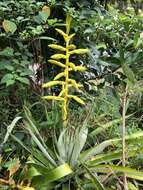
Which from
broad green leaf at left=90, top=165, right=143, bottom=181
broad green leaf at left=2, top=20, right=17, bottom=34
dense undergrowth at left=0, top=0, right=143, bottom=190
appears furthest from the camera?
broad green leaf at left=2, top=20, right=17, bottom=34

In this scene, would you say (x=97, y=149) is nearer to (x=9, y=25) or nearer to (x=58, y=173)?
(x=58, y=173)

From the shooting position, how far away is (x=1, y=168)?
81.7 inches

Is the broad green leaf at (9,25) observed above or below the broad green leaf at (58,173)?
above

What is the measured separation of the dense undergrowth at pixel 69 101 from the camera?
1.93 meters

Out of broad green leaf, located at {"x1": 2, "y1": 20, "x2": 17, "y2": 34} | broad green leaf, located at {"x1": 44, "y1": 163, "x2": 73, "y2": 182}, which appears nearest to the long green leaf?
broad green leaf, located at {"x1": 44, "y1": 163, "x2": 73, "y2": 182}

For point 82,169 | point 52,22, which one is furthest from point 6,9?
point 82,169

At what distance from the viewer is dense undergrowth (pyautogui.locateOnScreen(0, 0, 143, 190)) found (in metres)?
1.93

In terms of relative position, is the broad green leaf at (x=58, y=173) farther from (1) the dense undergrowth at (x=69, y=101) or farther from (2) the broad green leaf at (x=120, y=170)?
(2) the broad green leaf at (x=120, y=170)

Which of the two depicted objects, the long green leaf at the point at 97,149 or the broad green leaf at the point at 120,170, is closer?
the broad green leaf at the point at 120,170

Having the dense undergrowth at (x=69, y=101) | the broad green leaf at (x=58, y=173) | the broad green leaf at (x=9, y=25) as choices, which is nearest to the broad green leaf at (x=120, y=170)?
the dense undergrowth at (x=69, y=101)

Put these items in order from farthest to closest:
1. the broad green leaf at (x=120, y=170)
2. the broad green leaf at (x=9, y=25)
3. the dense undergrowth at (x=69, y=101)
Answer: the broad green leaf at (x=9, y=25), the dense undergrowth at (x=69, y=101), the broad green leaf at (x=120, y=170)

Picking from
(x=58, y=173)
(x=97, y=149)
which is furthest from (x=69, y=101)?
(x=58, y=173)

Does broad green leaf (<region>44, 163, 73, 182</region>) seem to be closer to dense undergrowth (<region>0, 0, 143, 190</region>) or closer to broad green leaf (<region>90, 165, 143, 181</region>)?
dense undergrowth (<region>0, 0, 143, 190</region>)

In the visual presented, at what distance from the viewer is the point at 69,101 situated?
2516mm
